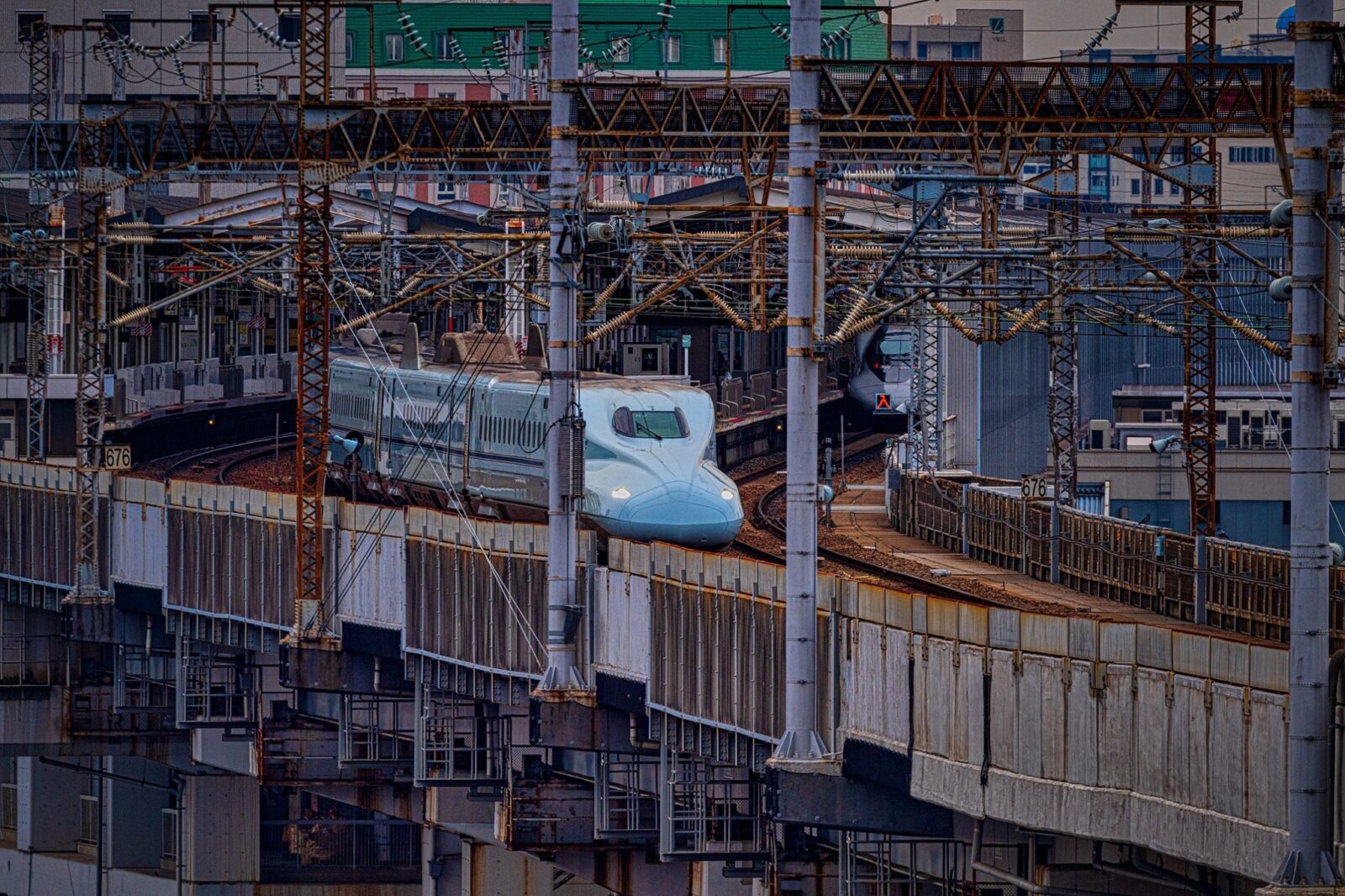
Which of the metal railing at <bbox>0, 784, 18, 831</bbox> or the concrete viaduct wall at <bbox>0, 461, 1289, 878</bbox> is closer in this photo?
the concrete viaduct wall at <bbox>0, 461, 1289, 878</bbox>

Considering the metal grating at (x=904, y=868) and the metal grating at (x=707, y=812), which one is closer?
the metal grating at (x=904, y=868)

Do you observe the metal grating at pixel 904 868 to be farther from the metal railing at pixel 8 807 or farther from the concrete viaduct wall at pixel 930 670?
the metal railing at pixel 8 807

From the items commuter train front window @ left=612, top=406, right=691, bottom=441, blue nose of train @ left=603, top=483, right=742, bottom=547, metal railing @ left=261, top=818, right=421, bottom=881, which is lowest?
metal railing @ left=261, top=818, right=421, bottom=881

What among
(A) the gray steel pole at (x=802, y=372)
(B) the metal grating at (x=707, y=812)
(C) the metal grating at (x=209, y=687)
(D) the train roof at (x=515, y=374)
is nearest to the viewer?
(A) the gray steel pole at (x=802, y=372)

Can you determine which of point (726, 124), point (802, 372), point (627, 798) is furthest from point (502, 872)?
point (802, 372)

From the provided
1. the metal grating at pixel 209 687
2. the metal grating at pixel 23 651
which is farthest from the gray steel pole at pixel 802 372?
the metal grating at pixel 23 651

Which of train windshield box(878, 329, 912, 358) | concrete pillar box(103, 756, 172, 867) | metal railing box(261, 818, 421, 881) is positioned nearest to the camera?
metal railing box(261, 818, 421, 881)

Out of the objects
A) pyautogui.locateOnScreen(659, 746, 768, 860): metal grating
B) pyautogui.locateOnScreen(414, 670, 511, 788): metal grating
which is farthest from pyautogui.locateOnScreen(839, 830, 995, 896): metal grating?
pyautogui.locateOnScreen(414, 670, 511, 788): metal grating

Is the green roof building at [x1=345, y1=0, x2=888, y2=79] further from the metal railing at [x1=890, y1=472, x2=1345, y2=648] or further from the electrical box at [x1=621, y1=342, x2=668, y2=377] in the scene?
the metal railing at [x1=890, y1=472, x2=1345, y2=648]
